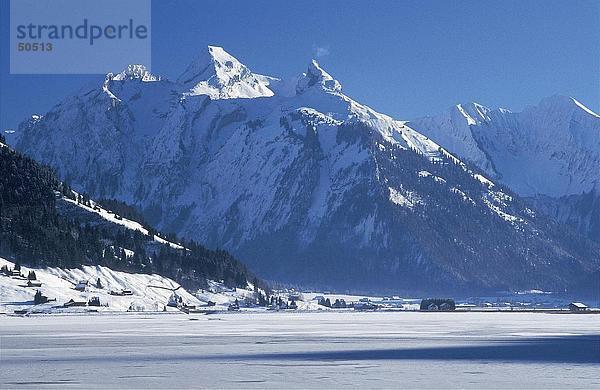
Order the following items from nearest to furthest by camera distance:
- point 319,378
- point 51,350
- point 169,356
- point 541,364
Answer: point 319,378
point 541,364
point 169,356
point 51,350

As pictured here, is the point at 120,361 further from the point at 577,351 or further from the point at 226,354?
the point at 577,351

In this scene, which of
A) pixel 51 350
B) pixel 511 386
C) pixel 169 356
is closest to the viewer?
pixel 511 386

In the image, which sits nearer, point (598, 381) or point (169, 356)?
point (598, 381)

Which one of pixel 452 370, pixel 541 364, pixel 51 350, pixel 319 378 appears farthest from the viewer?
pixel 51 350

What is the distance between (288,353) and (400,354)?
28.1ft

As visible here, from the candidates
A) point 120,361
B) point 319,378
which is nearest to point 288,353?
point 120,361

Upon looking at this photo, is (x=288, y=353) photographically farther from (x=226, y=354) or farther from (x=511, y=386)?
(x=511, y=386)

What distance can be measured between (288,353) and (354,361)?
9008 mm

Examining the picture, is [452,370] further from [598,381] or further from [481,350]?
[481,350]

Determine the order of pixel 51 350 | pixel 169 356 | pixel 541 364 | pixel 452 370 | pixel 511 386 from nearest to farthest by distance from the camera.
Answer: pixel 511 386 < pixel 452 370 < pixel 541 364 < pixel 169 356 < pixel 51 350

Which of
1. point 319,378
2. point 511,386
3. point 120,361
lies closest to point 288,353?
point 120,361

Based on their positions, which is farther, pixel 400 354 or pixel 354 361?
pixel 400 354

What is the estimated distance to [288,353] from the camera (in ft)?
250

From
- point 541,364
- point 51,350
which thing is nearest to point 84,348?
point 51,350
